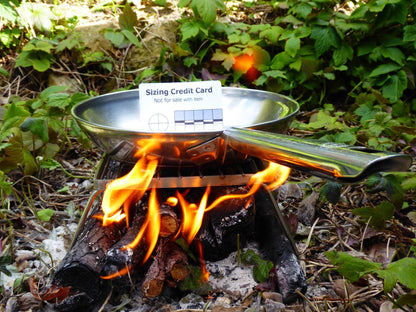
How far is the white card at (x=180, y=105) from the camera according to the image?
0.93 m

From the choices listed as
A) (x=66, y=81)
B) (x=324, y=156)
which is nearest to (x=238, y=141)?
(x=324, y=156)

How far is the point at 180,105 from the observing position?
933 millimetres

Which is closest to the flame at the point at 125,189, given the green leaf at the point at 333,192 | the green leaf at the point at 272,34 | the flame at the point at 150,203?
the flame at the point at 150,203

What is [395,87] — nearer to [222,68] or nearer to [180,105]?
[222,68]

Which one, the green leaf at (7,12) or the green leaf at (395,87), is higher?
the green leaf at (7,12)

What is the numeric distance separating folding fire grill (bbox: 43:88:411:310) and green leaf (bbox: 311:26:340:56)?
85 cm

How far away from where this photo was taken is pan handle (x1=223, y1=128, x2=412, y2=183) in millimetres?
448

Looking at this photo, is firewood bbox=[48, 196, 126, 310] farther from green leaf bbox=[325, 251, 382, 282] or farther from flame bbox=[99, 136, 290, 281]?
green leaf bbox=[325, 251, 382, 282]

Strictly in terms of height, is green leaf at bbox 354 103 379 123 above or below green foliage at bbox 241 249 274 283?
Answer: below

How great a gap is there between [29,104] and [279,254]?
3.58 feet

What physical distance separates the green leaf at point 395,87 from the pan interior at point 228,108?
2.64 feet

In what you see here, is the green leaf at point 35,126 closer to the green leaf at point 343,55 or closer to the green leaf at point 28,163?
the green leaf at point 28,163

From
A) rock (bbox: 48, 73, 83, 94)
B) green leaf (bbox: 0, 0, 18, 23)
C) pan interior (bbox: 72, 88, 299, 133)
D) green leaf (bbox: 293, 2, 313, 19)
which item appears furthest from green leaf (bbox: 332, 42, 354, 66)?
green leaf (bbox: 0, 0, 18, 23)

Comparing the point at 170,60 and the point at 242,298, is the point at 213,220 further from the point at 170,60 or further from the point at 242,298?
the point at 170,60
